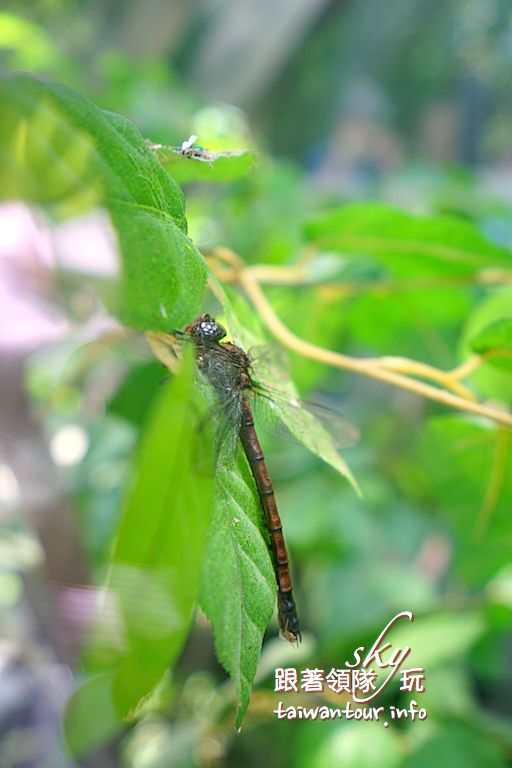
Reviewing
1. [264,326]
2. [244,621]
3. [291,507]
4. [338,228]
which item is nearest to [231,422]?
[244,621]

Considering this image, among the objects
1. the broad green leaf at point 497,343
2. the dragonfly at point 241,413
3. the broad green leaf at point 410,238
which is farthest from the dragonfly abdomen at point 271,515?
the broad green leaf at point 410,238

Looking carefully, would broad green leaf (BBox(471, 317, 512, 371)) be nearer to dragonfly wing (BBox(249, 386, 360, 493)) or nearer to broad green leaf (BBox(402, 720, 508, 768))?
dragonfly wing (BBox(249, 386, 360, 493))

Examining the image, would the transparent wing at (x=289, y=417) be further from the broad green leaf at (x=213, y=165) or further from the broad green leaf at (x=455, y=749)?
the broad green leaf at (x=455, y=749)

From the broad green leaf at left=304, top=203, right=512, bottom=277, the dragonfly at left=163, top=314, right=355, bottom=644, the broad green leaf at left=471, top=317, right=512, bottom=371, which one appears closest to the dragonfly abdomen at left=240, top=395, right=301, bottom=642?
the dragonfly at left=163, top=314, right=355, bottom=644

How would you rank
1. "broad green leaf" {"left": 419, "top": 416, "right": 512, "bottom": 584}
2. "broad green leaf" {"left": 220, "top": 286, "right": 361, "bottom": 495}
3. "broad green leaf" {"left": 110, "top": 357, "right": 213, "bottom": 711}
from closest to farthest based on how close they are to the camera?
1. "broad green leaf" {"left": 110, "top": 357, "right": 213, "bottom": 711}
2. "broad green leaf" {"left": 220, "top": 286, "right": 361, "bottom": 495}
3. "broad green leaf" {"left": 419, "top": 416, "right": 512, "bottom": 584}

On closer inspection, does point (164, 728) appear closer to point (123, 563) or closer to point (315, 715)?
point (315, 715)

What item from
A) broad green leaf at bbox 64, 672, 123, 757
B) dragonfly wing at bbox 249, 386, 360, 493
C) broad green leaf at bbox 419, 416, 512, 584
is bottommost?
broad green leaf at bbox 64, 672, 123, 757
